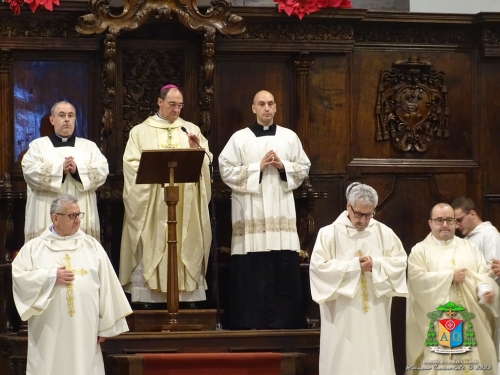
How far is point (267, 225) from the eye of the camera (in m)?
10.7

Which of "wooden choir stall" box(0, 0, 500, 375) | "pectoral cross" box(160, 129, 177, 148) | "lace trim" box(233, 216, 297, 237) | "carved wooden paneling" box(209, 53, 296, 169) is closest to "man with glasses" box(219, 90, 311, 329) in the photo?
"lace trim" box(233, 216, 297, 237)

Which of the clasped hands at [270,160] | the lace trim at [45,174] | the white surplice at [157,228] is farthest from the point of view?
the white surplice at [157,228]

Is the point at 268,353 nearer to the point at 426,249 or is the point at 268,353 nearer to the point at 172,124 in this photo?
the point at 426,249

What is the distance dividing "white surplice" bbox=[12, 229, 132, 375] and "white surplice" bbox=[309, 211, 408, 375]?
1656 millimetres

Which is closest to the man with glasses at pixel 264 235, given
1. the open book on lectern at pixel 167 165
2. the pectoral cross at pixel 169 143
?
the pectoral cross at pixel 169 143

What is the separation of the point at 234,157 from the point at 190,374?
2213 millimetres

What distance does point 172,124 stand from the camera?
36.3 ft

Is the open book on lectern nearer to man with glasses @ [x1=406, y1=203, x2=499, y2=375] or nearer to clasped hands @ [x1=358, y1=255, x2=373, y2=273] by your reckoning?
clasped hands @ [x1=358, y1=255, x2=373, y2=273]

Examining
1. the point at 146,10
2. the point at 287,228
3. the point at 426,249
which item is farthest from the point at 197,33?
the point at 426,249

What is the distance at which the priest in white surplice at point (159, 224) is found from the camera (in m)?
10.8

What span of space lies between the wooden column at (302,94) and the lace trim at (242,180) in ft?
3.70

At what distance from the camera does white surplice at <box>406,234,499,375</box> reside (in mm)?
9859

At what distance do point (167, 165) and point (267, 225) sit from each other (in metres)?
1.24

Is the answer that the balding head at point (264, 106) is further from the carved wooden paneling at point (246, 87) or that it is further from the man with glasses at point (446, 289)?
the man with glasses at point (446, 289)
